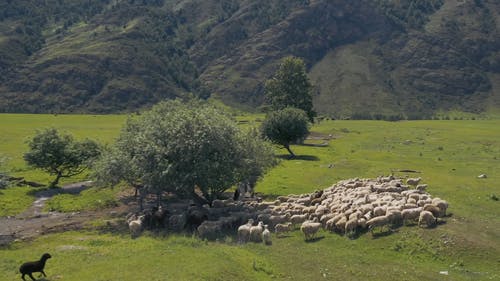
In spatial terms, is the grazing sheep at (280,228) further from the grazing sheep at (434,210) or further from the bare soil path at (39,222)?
the bare soil path at (39,222)

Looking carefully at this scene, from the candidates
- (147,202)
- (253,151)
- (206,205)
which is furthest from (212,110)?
(147,202)

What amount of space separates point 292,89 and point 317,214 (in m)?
67.0

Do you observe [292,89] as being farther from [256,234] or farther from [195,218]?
[256,234]

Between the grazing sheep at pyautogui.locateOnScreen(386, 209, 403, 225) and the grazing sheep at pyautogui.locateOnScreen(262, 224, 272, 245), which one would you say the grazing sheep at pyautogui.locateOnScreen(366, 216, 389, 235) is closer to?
the grazing sheep at pyautogui.locateOnScreen(386, 209, 403, 225)

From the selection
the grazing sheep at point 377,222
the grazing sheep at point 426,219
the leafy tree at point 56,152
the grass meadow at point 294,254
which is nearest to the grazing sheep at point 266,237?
the grass meadow at point 294,254

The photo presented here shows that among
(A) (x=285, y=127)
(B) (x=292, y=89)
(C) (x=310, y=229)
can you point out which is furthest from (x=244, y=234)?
(B) (x=292, y=89)

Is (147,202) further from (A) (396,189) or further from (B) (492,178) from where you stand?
(B) (492,178)

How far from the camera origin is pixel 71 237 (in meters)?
31.0

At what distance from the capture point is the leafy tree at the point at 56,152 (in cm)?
4869

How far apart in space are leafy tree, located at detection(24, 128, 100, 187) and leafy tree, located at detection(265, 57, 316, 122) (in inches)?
2095

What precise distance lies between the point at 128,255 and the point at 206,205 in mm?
14802

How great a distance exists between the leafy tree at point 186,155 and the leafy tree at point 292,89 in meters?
59.2

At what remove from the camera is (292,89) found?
320 ft

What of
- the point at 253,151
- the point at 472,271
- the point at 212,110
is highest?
the point at 212,110
